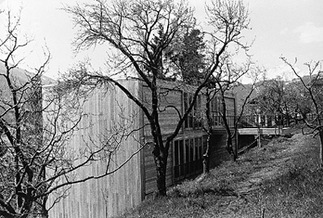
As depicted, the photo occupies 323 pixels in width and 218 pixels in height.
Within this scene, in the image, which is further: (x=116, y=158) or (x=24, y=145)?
(x=116, y=158)

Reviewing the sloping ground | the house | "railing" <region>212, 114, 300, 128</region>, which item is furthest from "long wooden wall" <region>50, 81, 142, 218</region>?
"railing" <region>212, 114, 300, 128</region>

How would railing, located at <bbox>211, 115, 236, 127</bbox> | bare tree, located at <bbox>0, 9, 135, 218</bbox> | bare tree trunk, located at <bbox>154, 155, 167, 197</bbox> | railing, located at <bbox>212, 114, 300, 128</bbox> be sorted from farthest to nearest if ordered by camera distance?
railing, located at <bbox>212, 114, 300, 128</bbox>
railing, located at <bbox>211, 115, 236, 127</bbox>
bare tree trunk, located at <bbox>154, 155, 167, 197</bbox>
bare tree, located at <bbox>0, 9, 135, 218</bbox>

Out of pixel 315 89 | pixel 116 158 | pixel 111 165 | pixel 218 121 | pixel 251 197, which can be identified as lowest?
pixel 251 197

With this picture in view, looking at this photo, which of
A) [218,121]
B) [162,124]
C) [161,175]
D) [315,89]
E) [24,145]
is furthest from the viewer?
[218,121]

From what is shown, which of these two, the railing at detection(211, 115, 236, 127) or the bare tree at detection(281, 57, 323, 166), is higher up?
the bare tree at detection(281, 57, 323, 166)

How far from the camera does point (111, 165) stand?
14078 millimetres

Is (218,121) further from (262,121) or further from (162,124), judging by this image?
(162,124)

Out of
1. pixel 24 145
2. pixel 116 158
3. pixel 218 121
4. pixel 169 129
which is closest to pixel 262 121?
pixel 218 121

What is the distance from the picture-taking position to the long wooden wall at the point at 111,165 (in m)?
13.7

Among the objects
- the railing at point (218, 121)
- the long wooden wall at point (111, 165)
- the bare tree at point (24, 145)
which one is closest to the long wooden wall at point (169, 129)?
the long wooden wall at point (111, 165)

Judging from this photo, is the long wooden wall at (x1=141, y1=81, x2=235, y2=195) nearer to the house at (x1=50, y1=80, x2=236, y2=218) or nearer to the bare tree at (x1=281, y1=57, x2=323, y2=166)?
the house at (x1=50, y1=80, x2=236, y2=218)

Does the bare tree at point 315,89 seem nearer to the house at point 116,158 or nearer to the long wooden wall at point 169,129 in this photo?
the long wooden wall at point 169,129

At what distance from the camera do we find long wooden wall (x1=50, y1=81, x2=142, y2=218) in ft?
44.9

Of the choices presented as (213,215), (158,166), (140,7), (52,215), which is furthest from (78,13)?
(52,215)
